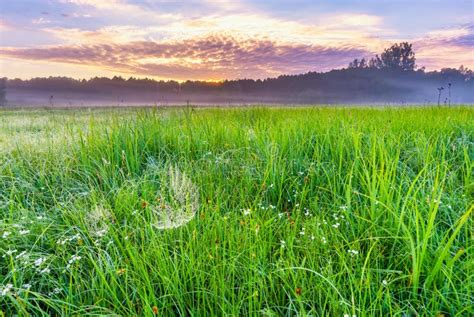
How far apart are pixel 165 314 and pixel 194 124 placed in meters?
3.81

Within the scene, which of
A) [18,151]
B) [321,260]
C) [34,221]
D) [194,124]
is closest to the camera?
[321,260]

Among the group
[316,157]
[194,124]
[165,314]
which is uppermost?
[194,124]

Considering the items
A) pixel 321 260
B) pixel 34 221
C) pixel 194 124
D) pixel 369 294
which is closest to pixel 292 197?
pixel 321 260

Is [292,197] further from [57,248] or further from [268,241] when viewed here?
Answer: [57,248]

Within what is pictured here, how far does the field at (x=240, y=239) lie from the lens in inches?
68.7

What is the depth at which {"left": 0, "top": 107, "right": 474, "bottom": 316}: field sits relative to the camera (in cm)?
174

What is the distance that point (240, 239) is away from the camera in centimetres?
216

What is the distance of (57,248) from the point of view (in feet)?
7.28

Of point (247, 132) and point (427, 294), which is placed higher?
point (247, 132)

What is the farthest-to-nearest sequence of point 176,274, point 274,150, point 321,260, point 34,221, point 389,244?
point 274,150 → point 34,221 → point 389,244 → point 321,260 → point 176,274

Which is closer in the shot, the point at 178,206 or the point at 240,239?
the point at 240,239

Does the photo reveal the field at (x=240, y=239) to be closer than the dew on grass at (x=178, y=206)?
Yes

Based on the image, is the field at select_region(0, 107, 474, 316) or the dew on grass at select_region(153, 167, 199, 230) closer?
the field at select_region(0, 107, 474, 316)

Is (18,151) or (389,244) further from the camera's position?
(18,151)
